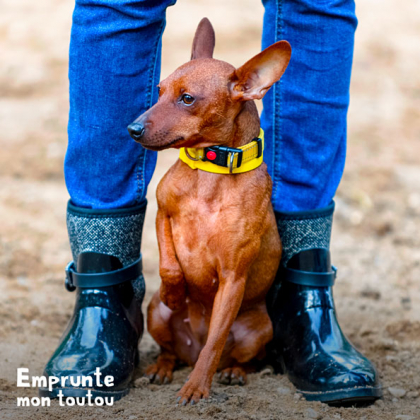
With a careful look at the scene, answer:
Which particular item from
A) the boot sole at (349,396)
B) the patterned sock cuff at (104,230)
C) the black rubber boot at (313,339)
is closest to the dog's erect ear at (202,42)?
the patterned sock cuff at (104,230)

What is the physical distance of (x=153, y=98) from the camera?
2.50 meters

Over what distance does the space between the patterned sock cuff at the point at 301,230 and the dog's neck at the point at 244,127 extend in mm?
508

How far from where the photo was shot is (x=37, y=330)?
2.95m

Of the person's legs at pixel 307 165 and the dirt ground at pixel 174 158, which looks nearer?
the dirt ground at pixel 174 158

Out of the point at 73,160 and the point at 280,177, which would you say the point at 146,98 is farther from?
the point at 280,177

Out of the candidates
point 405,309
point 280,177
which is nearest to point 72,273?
point 280,177

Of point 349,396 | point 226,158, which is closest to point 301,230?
point 226,158

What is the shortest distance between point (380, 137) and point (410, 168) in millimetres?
757

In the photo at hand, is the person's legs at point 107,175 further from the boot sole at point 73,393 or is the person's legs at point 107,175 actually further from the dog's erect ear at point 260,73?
the dog's erect ear at point 260,73

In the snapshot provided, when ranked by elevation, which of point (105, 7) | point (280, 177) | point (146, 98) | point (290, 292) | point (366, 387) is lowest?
point (366, 387)

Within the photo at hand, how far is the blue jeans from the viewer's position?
7.63 feet

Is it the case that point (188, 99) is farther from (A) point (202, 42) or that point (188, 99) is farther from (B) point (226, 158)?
(A) point (202, 42)

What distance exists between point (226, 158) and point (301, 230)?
603 mm

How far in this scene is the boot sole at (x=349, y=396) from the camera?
2256 millimetres
